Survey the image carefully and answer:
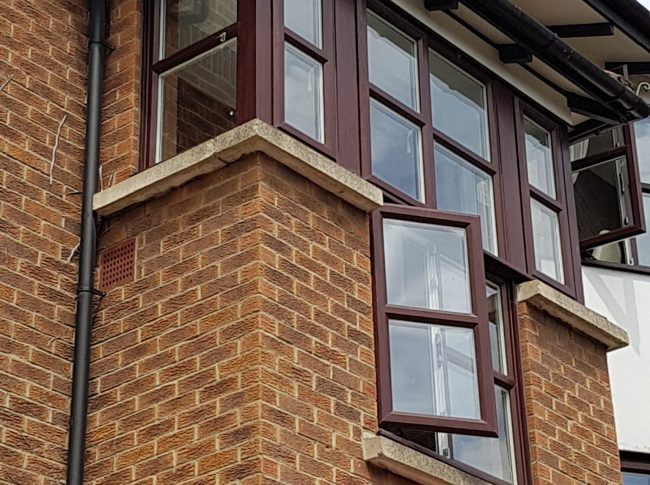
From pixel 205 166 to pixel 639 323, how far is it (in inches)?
177

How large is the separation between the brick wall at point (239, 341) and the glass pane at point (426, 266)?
0.24m

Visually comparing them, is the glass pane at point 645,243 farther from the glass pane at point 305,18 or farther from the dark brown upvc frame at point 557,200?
the glass pane at point 305,18

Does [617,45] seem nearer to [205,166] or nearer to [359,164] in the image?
[359,164]

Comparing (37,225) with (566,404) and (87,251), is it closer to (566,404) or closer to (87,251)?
(87,251)

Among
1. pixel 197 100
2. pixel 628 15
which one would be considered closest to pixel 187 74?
pixel 197 100

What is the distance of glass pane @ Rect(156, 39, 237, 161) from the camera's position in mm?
8930

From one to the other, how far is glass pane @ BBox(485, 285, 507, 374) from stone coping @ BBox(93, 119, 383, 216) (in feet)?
4.54

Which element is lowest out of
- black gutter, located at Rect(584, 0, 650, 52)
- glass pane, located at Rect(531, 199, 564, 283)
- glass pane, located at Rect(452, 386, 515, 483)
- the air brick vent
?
glass pane, located at Rect(452, 386, 515, 483)

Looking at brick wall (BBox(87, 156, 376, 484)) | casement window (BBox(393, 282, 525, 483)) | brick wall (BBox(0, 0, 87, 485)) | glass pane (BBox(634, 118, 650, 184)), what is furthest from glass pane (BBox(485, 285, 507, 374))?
glass pane (BBox(634, 118, 650, 184))

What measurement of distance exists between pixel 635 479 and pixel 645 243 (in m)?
2.18

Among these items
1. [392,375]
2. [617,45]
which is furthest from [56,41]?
[617,45]

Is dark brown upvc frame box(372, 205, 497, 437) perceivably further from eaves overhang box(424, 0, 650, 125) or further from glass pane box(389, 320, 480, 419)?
eaves overhang box(424, 0, 650, 125)

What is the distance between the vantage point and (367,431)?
834cm

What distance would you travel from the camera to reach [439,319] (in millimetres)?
8953
